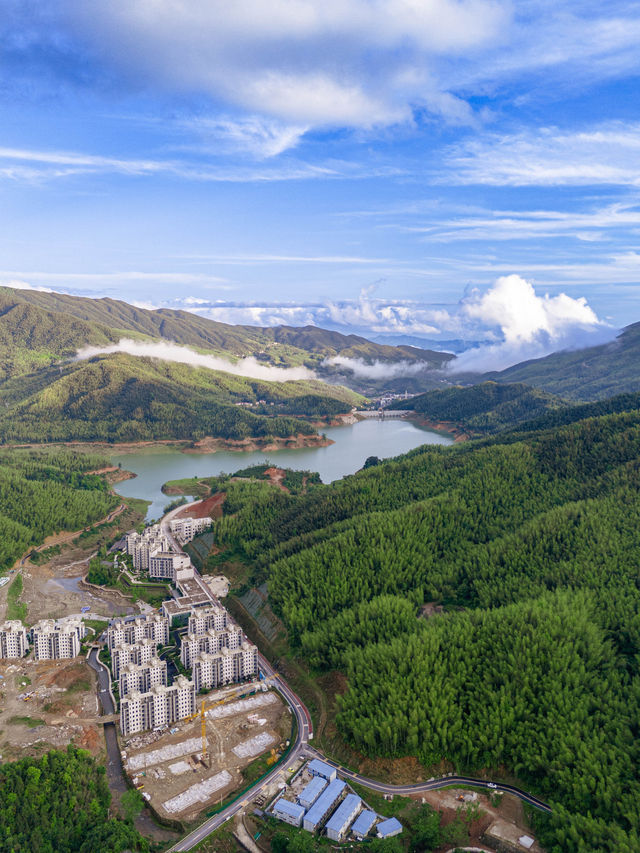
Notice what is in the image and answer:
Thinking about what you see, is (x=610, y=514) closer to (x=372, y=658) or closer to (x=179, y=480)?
(x=372, y=658)

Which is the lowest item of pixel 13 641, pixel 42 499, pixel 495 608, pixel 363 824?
pixel 363 824

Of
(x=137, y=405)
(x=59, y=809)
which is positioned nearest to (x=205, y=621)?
(x=59, y=809)

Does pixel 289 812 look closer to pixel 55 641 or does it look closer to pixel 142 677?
pixel 142 677

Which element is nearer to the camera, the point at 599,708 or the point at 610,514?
the point at 599,708

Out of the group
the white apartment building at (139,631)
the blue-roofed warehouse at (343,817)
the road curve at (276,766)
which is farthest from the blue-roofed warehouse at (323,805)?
the white apartment building at (139,631)

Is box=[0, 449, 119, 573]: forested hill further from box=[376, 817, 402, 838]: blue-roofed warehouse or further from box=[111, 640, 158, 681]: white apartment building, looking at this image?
box=[376, 817, 402, 838]: blue-roofed warehouse

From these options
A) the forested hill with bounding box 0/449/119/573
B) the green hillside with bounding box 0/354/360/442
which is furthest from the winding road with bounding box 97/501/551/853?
the green hillside with bounding box 0/354/360/442

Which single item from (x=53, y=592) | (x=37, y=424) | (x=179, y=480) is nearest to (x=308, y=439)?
(x=179, y=480)
